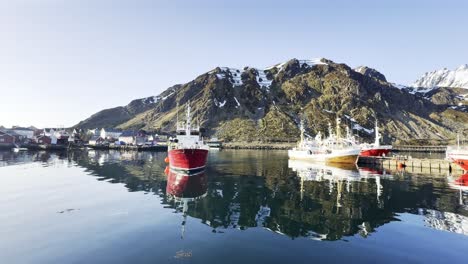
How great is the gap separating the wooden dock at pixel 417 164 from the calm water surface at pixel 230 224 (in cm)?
2777

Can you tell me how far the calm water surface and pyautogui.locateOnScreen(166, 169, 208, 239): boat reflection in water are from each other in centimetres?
14

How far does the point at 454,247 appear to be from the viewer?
1981 cm

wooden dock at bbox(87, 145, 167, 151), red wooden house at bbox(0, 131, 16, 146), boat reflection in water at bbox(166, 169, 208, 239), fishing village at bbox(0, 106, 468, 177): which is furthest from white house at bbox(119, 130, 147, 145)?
boat reflection in water at bbox(166, 169, 208, 239)

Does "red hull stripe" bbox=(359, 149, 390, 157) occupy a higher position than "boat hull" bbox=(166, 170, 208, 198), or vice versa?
"red hull stripe" bbox=(359, 149, 390, 157)

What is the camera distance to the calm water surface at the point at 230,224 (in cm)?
1805

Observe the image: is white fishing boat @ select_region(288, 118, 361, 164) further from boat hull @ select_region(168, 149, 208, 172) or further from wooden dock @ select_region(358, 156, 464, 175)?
boat hull @ select_region(168, 149, 208, 172)

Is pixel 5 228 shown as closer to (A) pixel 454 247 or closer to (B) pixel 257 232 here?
(B) pixel 257 232

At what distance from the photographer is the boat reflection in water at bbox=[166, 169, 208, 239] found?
3173 centimetres

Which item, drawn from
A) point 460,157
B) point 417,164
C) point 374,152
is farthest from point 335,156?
point 460,157

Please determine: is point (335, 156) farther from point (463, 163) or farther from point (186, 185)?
point (186, 185)

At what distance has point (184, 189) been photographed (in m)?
40.0

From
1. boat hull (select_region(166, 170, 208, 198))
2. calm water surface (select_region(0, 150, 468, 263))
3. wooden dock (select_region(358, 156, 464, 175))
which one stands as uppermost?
wooden dock (select_region(358, 156, 464, 175))

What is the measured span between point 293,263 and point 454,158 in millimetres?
62738

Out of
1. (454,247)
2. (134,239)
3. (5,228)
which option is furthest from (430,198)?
(5,228)
